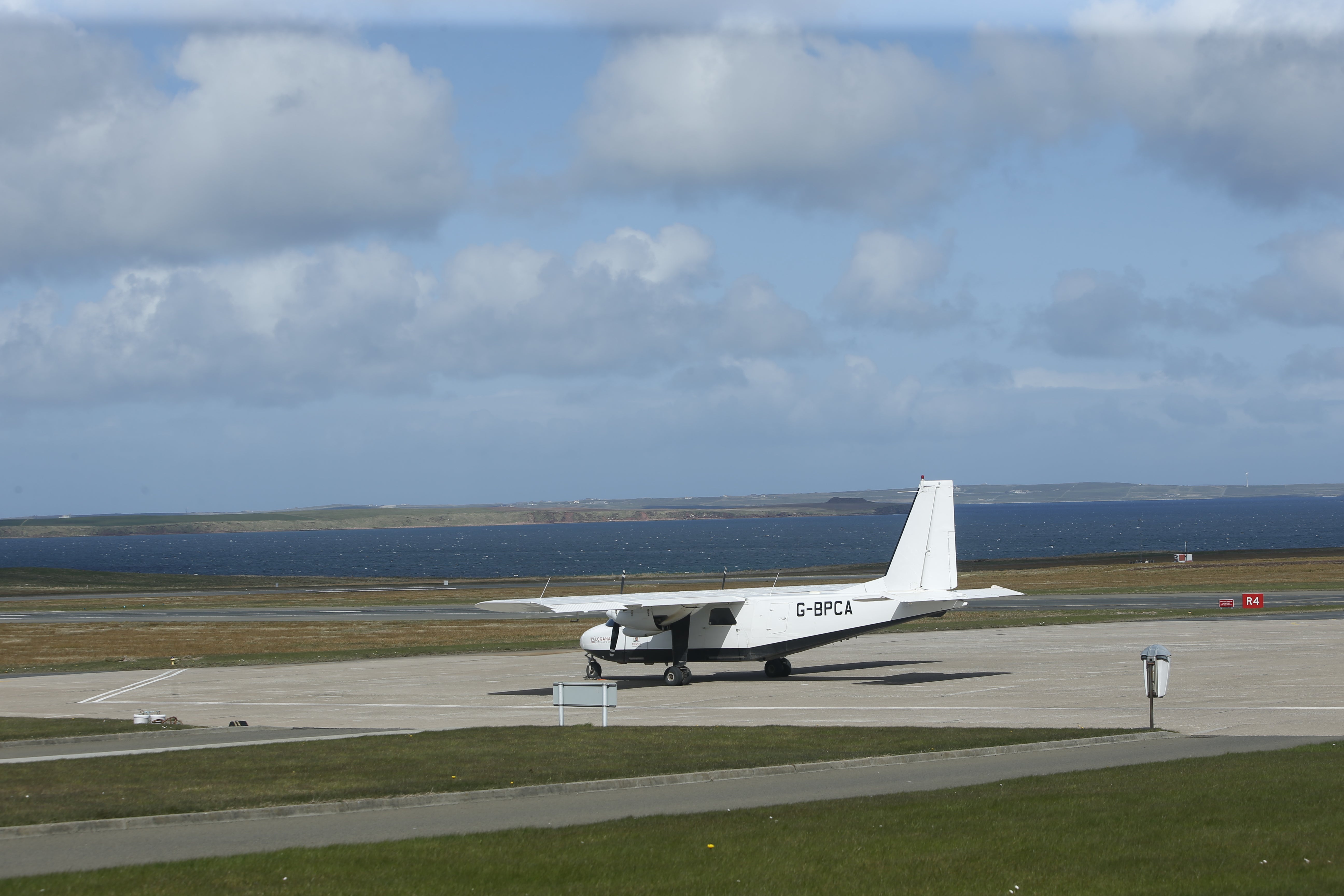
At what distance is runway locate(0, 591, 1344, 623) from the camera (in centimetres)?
6775

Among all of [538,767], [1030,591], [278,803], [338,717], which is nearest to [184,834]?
[278,803]

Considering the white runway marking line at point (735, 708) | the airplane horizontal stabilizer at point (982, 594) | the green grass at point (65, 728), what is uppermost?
the airplane horizontal stabilizer at point (982, 594)

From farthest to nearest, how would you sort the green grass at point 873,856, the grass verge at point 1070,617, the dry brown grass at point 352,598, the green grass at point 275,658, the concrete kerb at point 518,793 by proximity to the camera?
1. the dry brown grass at point 352,598
2. the grass verge at point 1070,617
3. the green grass at point 275,658
4. the concrete kerb at point 518,793
5. the green grass at point 873,856

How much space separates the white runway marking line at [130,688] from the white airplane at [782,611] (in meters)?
12.2

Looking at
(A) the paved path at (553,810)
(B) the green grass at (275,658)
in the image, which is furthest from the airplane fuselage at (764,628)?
(A) the paved path at (553,810)

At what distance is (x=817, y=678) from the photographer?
3819 cm

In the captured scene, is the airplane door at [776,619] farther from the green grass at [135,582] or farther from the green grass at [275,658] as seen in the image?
the green grass at [135,582]

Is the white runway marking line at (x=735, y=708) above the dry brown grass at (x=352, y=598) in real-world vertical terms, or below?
above

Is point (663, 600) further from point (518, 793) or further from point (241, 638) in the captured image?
point (241, 638)

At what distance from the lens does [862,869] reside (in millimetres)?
11883

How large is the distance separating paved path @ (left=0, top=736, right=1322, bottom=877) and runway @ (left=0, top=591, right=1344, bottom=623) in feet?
151

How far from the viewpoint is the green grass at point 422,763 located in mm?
16953

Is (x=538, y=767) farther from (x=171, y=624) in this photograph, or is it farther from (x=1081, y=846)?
(x=171, y=624)

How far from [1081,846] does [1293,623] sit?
148 ft
